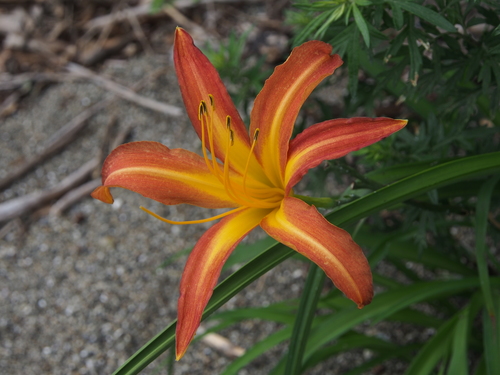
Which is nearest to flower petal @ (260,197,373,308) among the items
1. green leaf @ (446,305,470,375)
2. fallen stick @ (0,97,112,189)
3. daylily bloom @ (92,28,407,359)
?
daylily bloom @ (92,28,407,359)

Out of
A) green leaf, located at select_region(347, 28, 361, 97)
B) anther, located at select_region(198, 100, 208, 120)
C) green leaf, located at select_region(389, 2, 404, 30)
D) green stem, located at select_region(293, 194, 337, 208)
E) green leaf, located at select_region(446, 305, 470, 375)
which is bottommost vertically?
green leaf, located at select_region(446, 305, 470, 375)

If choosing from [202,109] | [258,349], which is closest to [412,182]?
[202,109]

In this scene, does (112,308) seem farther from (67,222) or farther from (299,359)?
(299,359)

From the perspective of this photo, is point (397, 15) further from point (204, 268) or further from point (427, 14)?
point (204, 268)

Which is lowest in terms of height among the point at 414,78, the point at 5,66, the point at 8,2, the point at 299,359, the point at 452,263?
the point at 5,66

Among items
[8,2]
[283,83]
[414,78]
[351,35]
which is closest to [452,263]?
[414,78]

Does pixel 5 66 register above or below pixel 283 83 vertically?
below

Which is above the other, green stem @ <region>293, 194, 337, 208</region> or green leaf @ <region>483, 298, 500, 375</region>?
green stem @ <region>293, 194, 337, 208</region>

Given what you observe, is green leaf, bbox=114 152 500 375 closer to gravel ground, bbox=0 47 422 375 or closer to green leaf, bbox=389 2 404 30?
green leaf, bbox=389 2 404 30
